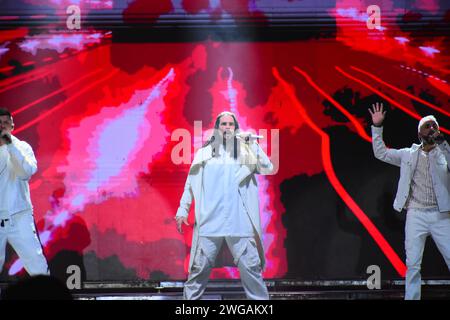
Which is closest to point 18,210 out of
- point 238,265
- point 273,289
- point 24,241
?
point 24,241

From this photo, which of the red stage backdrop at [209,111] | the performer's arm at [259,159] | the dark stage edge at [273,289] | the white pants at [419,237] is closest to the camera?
the white pants at [419,237]

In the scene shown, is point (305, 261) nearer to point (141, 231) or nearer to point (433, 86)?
point (141, 231)

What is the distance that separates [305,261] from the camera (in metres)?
6.13

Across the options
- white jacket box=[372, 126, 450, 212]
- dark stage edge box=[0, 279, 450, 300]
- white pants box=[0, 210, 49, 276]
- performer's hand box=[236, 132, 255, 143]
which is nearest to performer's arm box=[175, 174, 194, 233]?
performer's hand box=[236, 132, 255, 143]

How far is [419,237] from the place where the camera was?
5.30 m

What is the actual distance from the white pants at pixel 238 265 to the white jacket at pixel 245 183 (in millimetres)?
105

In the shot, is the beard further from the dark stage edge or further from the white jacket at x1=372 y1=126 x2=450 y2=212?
the dark stage edge

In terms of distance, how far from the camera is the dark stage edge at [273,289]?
6.03 metres

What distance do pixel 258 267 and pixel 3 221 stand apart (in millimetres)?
2381

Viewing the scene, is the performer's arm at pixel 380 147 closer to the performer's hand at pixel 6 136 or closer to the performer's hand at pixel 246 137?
the performer's hand at pixel 246 137

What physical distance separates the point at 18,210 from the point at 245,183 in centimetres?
211

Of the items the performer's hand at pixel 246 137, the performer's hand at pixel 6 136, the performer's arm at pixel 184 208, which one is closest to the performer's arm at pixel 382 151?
the performer's hand at pixel 246 137

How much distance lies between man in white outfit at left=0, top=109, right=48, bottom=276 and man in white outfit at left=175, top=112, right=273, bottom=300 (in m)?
1.33

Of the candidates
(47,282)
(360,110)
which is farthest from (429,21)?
(47,282)
